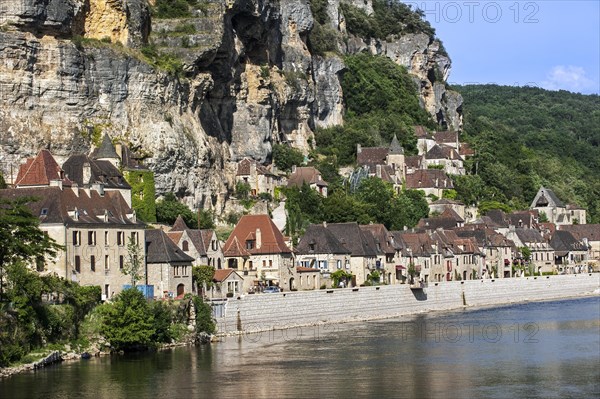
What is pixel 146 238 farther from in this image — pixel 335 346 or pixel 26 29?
pixel 26 29

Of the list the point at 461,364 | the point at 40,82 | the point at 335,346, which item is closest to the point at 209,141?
the point at 40,82

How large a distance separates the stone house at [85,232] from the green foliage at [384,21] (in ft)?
334

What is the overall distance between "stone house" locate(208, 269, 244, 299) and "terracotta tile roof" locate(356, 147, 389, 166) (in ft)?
174

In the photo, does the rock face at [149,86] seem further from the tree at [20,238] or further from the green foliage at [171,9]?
the tree at [20,238]

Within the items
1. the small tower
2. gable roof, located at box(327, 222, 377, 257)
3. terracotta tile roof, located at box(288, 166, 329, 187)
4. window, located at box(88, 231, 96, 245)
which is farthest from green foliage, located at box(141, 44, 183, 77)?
the small tower

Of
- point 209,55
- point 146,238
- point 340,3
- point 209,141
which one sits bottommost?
point 146,238

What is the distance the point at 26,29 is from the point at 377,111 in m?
69.9

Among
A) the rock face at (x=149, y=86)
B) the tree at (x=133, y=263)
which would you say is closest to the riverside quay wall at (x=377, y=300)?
the tree at (x=133, y=263)

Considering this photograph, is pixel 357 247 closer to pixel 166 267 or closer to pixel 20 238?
pixel 166 267

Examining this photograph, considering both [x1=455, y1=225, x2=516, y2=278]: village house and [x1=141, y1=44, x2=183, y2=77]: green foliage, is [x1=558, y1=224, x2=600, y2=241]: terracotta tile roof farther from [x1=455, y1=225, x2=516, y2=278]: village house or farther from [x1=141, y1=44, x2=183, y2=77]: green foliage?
[x1=141, y1=44, x2=183, y2=77]: green foliage

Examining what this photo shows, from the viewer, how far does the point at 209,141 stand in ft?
355

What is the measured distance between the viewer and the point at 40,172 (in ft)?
269

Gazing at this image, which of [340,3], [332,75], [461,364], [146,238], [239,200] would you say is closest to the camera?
[461,364]

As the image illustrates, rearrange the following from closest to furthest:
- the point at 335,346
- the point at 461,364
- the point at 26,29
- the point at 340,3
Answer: the point at 461,364
the point at 335,346
the point at 26,29
the point at 340,3
